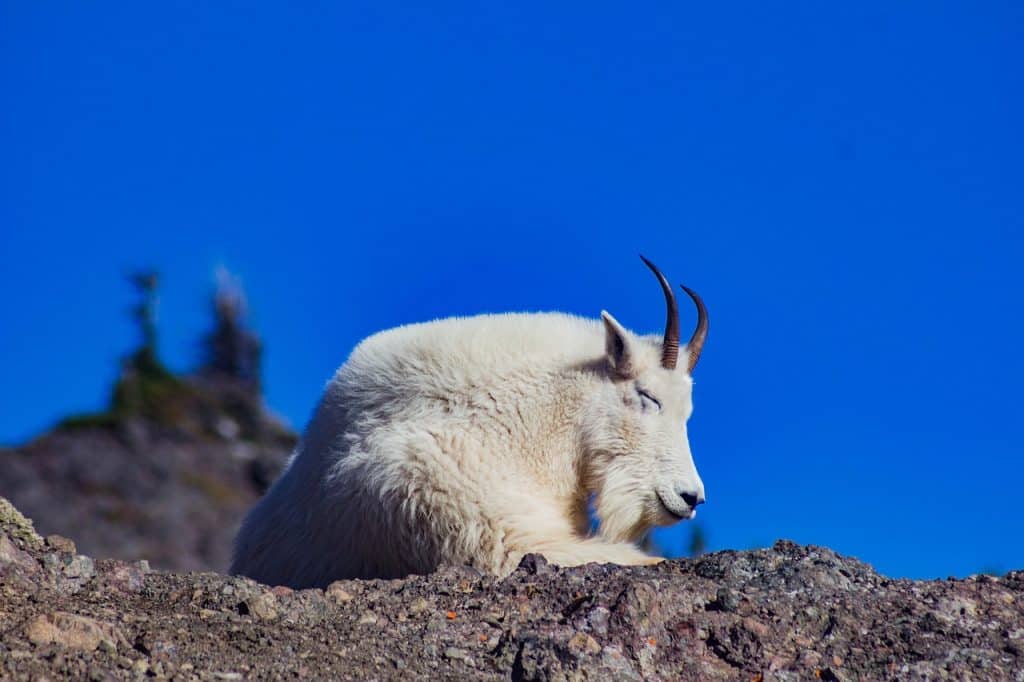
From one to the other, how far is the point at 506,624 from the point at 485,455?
76.3 inches

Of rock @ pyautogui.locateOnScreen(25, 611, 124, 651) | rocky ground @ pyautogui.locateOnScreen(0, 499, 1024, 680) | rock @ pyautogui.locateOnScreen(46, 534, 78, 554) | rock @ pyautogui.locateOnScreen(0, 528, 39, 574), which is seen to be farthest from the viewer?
rock @ pyautogui.locateOnScreen(46, 534, 78, 554)

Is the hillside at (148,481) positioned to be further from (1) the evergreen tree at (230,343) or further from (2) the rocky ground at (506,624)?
(2) the rocky ground at (506,624)

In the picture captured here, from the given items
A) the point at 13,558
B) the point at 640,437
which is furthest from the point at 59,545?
the point at 640,437

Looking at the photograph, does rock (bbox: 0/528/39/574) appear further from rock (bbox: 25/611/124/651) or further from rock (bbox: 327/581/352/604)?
rock (bbox: 327/581/352/604)

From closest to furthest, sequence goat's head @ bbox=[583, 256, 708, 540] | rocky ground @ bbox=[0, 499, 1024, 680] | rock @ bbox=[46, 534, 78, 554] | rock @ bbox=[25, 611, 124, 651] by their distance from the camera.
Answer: rock @ bbox=[25, 611, 124, 651]
rocky ground @ bbox=[0, 499, 1024, 680]
rock @ bbox=[46, 534, 78, 554]
goat's head @ bbox=[583, 256, 708, 540]

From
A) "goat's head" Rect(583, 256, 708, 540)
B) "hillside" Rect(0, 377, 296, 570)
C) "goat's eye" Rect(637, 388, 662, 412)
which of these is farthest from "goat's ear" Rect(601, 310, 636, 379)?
"hillside" Rect(0, 377, 296, 570)

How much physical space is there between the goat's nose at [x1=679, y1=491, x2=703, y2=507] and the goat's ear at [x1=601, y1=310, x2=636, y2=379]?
0.78m

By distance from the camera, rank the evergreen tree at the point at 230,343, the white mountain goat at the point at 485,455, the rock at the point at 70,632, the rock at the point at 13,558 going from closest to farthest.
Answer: the rock at the point at 70,632 → the rock at the point at 13,558 → the white mountain goat at the point at 485,455 → the evergreen tree at the point at 230,343

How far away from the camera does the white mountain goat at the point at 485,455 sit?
20.9ft

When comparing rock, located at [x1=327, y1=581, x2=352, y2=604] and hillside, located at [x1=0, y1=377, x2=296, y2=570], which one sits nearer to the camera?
rock, located at [x1=327, y1=581, x2=352, y2=604]

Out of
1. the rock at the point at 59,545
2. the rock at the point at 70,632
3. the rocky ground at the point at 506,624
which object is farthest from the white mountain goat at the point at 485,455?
the rock at the point at 70,632

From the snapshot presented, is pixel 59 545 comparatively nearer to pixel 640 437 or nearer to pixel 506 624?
pixel 506 624

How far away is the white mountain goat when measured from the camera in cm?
638

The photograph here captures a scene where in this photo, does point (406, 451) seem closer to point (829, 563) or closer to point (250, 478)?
point (829, 563)
